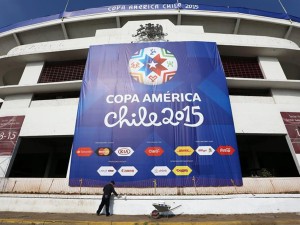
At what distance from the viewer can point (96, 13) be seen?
746 inches

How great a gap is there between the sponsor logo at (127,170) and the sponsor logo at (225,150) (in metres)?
4.42

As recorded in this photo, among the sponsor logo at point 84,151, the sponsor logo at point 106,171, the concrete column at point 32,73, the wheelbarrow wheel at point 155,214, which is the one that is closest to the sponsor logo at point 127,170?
the sponsor logo at point 106,171

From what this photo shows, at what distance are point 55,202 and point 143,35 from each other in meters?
12.3

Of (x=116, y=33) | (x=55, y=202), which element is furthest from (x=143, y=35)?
(x=55, y=202)

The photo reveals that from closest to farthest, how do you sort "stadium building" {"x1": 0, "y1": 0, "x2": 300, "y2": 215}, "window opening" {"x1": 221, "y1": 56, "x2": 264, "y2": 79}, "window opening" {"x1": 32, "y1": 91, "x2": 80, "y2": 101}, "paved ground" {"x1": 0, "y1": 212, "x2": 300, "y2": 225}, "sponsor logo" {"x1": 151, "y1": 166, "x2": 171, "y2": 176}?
"paved ground" {"x1": 0, "y1": 212, "x2": 300, "y2": 225}
"stadium building" {"x1": 0, "y1": 0, "x2": 300, "y2": 215}
"sponsor logo" {"x1": 151, "y1": 166, "x2": 171, "y2": 176}
"window opening" {"x1": 221, "y1": 56, "x2": 264, "y2": 79}
"window opening" {"x1": 32, "y1": 91, "x2": 80, "y2": 101}

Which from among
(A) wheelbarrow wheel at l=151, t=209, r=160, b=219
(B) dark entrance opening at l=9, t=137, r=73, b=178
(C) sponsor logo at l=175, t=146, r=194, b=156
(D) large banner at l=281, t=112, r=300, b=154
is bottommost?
(A) wheelbarrow wheel at l=151, t=209, r=160, b=219

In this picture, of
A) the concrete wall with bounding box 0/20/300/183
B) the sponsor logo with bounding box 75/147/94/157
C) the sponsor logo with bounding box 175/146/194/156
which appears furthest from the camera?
→ the concrete wall with bounding box 0/20/300/183

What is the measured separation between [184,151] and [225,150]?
2166 millimetres

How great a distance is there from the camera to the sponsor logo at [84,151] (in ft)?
37.0

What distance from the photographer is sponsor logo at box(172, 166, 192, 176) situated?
1042 centimetres

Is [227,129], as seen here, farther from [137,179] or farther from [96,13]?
[96,13]

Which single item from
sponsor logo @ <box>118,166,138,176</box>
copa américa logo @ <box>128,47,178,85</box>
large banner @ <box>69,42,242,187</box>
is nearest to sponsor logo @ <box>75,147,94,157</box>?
large banner @ <box>69,42,242,187</box>

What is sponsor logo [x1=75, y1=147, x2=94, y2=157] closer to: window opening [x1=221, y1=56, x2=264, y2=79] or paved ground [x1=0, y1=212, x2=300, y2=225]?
paved ground [x1=0, y1=212, x2=300, y2=225]

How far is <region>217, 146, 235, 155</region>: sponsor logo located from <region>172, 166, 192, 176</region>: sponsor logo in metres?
1.93
